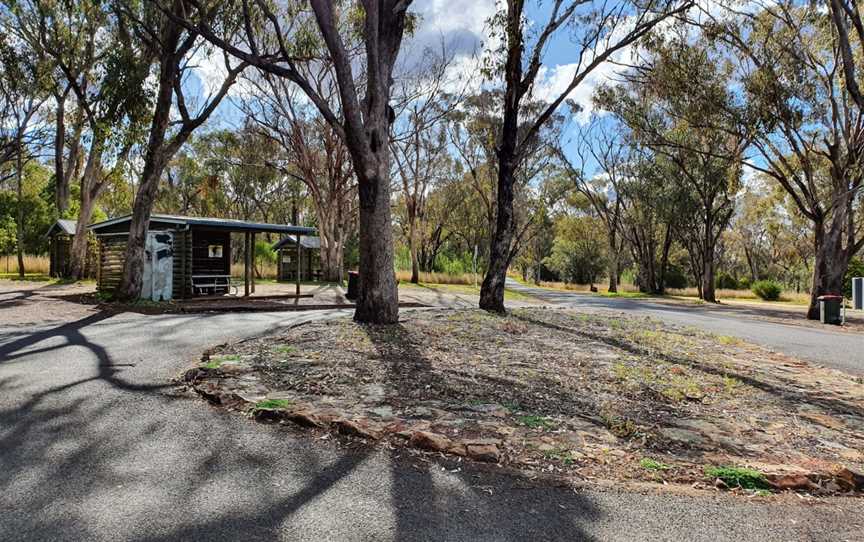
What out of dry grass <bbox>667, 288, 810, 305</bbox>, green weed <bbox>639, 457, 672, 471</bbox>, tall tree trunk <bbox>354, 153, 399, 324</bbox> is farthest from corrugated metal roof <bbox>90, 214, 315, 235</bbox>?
dry grass <bbox>667, 288, 810, 305</bbox>

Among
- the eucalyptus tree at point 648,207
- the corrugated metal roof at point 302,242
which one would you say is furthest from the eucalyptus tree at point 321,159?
the eucalyptus tree at point 648,207

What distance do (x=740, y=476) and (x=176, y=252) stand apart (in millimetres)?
17153

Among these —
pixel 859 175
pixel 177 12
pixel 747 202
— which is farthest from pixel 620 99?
pixel 747 202

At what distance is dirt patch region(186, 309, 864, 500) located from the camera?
11.6ft

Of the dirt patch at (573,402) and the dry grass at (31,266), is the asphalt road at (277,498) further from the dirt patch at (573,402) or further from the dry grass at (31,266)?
the dry grass at (31,266)

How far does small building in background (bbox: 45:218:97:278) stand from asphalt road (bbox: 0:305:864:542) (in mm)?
25677

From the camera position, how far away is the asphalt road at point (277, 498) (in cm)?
262

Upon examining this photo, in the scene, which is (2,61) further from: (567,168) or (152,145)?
(567,168)

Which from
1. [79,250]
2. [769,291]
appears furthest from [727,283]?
[79,250]

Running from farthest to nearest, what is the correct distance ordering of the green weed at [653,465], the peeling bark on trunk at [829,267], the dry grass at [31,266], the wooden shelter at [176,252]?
1. the dry grass at [31,266]
2. the peeling bark on trunk at [829,267]
3. the wooden shelter at [176,252]
4. the green weed at [653,465]

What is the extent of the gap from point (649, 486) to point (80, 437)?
3.83m

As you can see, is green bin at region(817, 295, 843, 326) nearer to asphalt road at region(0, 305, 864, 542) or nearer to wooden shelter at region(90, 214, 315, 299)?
asphalt road at region(0, 305, 864, 542)

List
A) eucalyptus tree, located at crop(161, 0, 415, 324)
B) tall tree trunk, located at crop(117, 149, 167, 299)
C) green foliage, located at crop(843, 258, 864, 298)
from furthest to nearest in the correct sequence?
green foliage, located at crop(843, 258, 864, 298) < tall tree trunk, located at crop(117, 149, 167, 299) < eucalyptus tree, located at crop(161, 0, 415, 324)

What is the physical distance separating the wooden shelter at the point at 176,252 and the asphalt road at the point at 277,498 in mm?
12485
